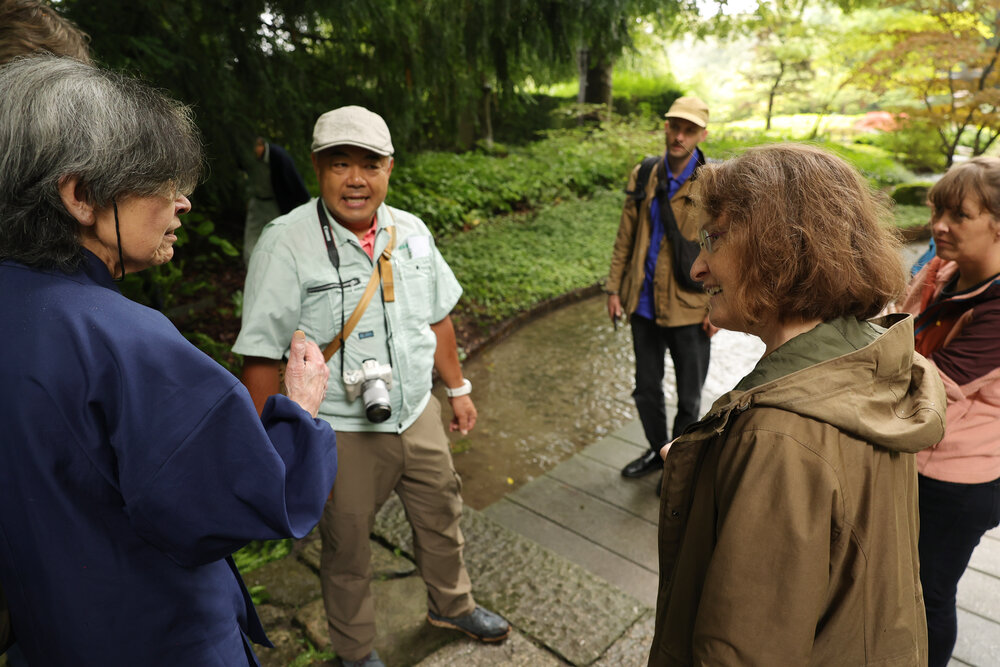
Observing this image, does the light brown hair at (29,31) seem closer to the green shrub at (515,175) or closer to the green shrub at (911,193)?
the green shrub at (515,175)

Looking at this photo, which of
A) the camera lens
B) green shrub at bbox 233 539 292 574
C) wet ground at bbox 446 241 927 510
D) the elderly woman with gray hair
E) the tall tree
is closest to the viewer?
the elderly woman with gray hair

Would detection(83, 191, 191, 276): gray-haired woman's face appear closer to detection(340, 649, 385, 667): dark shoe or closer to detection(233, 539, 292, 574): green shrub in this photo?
detection(340, 649, 385, 667): dark shoe

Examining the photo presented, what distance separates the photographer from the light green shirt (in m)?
2.19

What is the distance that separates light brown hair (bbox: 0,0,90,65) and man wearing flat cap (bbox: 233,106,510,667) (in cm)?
Result: 78

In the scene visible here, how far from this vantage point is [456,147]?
13.0m

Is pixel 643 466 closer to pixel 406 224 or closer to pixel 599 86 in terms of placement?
pixel 406 224

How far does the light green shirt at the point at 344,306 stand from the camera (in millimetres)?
2188

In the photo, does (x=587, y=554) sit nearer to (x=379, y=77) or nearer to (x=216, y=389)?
(x=216, y=389)

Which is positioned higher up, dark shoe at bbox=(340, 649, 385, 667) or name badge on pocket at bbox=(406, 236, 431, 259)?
name badge on pocket at bbox=(406, 236, 431, 259)

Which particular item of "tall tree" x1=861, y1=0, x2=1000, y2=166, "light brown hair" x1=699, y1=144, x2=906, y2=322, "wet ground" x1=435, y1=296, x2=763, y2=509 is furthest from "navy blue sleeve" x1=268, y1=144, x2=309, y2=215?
"tall tree" x1=861, y1=0, x2=1000, y2=166

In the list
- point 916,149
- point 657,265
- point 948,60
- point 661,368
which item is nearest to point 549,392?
point 661,368

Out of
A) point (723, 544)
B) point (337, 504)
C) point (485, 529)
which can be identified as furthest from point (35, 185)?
point (485, 529)

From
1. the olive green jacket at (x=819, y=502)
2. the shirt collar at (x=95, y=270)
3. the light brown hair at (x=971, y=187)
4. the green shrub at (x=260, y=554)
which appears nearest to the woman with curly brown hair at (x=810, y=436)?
the olive green jacket at (x=819, y=502)

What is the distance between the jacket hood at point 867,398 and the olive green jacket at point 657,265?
2170 mm
